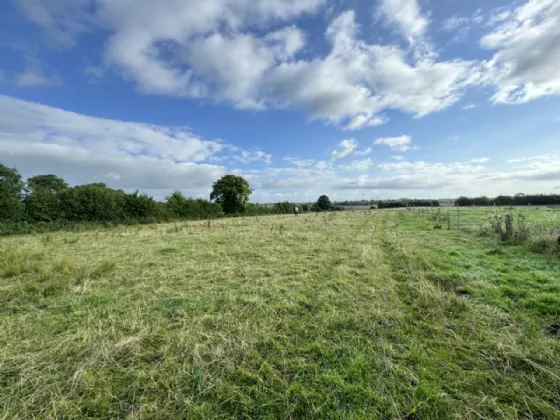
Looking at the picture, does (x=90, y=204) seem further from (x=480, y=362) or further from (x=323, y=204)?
(x=323, y=204)

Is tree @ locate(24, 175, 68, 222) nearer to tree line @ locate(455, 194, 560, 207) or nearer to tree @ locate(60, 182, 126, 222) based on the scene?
tree @ locate(60, 182, 126, 222)

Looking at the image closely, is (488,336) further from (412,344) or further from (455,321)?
(412,344)

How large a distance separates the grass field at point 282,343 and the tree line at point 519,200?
54075mm

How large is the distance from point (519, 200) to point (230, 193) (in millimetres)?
60323

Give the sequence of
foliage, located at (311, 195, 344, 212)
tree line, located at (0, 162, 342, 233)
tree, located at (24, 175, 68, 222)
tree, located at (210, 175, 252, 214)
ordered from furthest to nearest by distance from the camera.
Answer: foliage, located at (311, 195, 344, 212) < tree, located at (210, 175, 252, 214) < tree, located at (24, 175, 68, 222) < tree line, located at (0, 162, 342, 233)

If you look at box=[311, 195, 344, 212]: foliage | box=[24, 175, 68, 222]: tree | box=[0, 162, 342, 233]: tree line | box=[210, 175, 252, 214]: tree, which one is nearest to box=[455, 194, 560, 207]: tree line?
box=[311, 195, 344, 212]: foliage

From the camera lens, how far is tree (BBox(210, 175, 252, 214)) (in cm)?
3656

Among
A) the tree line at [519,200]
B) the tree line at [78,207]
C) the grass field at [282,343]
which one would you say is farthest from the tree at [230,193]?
the tree line at [519,200]

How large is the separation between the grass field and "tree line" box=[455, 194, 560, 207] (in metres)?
54.1

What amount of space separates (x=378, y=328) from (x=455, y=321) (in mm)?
1131

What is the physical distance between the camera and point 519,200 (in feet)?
169

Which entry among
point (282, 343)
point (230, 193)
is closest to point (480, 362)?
point (282, 343)

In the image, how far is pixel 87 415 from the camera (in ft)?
6.47

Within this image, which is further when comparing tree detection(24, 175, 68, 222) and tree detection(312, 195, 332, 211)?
tree detection(312, 195, 332, 211)
